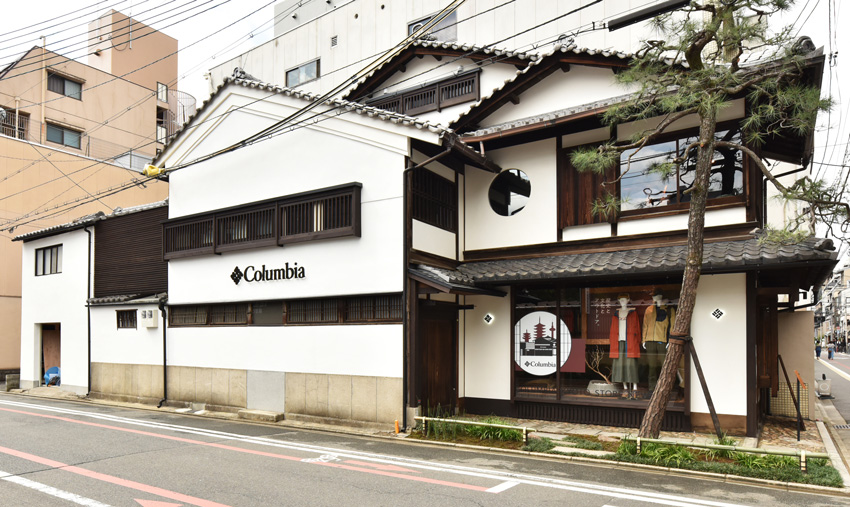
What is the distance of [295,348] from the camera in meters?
14.4

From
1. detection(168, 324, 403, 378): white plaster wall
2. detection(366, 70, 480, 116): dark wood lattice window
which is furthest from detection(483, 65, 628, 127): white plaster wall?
detection(168, 324, 403, 378): white plaster wall

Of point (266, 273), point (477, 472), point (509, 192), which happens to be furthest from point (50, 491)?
point (509, 192)

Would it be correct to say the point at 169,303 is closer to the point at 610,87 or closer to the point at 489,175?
the point at 489,175

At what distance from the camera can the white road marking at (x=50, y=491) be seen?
288 inches

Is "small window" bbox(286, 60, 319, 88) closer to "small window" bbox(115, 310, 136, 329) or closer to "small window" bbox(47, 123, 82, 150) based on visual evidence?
"small window" bbox(115, 310, 136, 329)

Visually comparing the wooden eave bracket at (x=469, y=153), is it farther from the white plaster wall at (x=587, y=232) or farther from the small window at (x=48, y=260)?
the small window at (x=48, y=260)

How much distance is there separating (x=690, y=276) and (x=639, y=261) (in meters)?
1.65

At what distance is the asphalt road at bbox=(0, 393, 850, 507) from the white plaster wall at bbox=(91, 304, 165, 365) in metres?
5.58

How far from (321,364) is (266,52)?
19886mm

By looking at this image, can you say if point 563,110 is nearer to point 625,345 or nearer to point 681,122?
point 681,122

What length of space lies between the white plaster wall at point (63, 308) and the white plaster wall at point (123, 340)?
0.82 meters

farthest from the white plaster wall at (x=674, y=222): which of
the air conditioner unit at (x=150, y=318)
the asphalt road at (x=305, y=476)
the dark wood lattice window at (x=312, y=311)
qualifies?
the air conditioner unit at (x=150, y=318)

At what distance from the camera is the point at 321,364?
45.2ft

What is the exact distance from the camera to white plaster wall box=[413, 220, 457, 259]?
12938 mm
